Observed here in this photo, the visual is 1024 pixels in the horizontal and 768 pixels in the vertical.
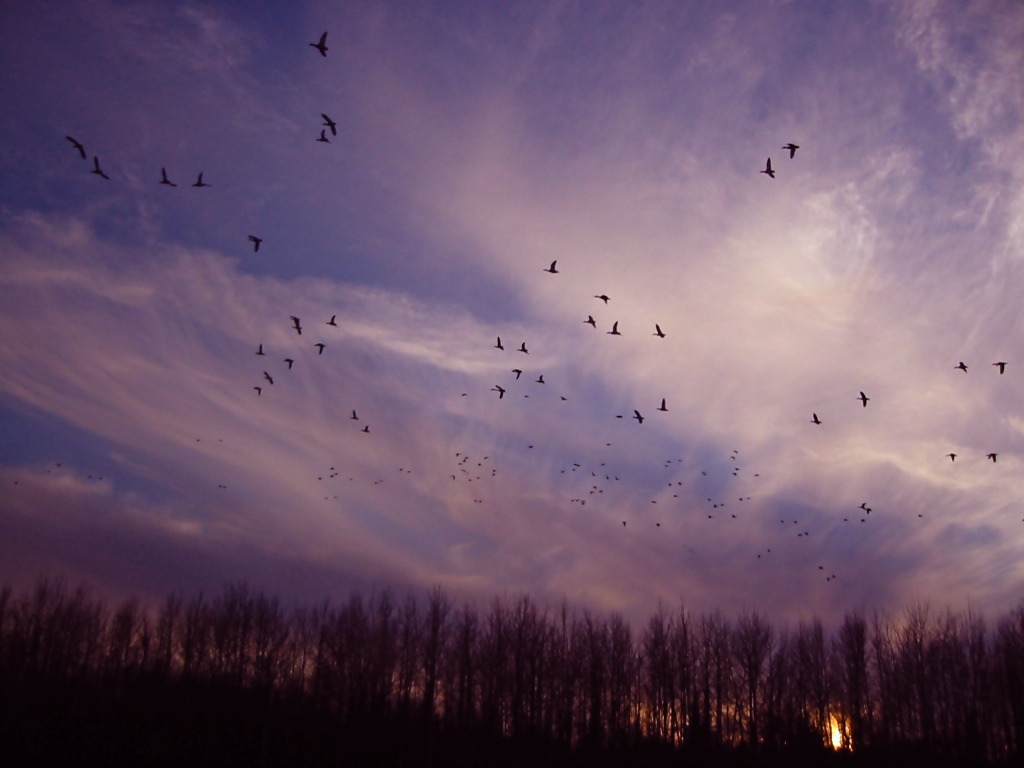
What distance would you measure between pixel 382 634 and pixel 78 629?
31.8 m

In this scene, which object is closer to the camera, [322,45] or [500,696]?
[322,45]

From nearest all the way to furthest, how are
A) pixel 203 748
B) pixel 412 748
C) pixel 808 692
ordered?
pixel 203 748
pixel 412 748
pixel 808 692

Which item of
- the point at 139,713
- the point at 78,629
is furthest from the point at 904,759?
the point at 78,629

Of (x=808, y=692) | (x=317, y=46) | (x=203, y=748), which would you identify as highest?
(x=317, y=46)

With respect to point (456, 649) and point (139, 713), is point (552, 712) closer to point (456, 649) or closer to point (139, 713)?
point (456, 649)

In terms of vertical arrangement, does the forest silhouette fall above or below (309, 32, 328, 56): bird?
below

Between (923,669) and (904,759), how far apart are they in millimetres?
12735

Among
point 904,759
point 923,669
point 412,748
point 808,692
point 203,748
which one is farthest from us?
point 808,692

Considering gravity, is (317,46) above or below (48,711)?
above

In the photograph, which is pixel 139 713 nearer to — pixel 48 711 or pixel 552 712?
pixel 48 711

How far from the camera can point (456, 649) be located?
79812 mm

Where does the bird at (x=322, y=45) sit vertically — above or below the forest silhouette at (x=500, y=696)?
above

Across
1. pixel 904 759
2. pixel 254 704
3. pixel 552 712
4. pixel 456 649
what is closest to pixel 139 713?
pixel 254 704

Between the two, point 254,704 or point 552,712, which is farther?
point 552,712
